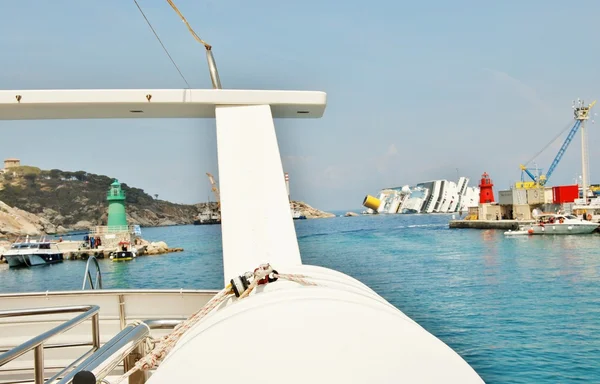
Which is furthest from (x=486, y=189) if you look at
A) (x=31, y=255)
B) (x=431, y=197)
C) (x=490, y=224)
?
(x=431, y=197)

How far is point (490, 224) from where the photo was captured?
5603 cm

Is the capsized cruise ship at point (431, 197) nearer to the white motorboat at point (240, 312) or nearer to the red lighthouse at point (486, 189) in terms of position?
the red lighthouse at point (486, 189)

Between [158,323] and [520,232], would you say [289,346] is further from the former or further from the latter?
[520,232]

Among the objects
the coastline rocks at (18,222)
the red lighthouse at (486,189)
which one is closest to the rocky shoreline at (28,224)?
the coastline rocks at (18,222)

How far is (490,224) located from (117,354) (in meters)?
57.9

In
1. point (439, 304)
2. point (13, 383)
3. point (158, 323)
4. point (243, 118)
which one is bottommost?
point (439, 304)

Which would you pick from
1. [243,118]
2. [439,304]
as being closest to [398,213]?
[439,304]

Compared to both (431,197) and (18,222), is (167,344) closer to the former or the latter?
(18,222)

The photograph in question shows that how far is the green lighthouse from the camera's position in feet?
161

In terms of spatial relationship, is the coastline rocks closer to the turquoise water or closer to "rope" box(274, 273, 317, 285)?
the turquoise water

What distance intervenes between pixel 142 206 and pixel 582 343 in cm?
10634

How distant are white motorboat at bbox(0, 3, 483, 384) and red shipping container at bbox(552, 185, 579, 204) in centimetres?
5676

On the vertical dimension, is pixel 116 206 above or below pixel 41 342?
above

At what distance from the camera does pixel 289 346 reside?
1471 mm
